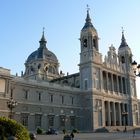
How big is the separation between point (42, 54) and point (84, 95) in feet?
118

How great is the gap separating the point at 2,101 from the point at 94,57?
28317 millimetres

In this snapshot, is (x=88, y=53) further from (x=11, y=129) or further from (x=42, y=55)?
(x=11, y=129)

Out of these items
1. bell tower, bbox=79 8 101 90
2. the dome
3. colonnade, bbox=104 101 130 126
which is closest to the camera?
bell tower, bbox=79 8 101 90

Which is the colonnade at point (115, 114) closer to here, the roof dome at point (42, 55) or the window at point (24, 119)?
the window at point (24, 119)

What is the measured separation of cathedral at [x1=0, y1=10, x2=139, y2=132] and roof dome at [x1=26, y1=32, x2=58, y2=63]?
286 inches

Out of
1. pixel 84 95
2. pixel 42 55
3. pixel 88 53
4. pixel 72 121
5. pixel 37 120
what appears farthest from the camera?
pixel 42 55

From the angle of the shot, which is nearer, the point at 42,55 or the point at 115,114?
the point at 115,114

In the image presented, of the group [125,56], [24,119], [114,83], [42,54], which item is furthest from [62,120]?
[42,54]

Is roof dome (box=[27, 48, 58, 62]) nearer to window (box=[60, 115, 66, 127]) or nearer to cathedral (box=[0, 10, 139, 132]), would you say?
cathedral (box=[0, 10, 139, 132])

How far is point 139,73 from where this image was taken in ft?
54.5

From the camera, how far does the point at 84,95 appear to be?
63.2 metres

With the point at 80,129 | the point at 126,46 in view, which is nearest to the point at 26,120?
the point at 80,129

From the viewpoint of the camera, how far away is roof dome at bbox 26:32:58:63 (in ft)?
310

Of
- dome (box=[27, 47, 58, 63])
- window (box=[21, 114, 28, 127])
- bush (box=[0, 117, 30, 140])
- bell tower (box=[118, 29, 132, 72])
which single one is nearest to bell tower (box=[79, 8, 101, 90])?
bell tower (box=[118, 29, 132, 72])
